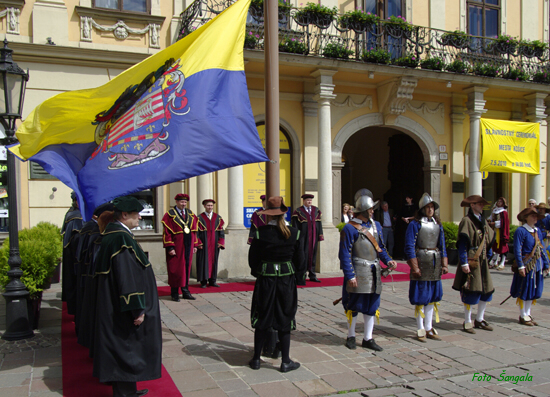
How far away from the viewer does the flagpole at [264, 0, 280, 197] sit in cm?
532

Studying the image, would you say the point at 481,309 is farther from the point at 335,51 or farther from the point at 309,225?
the point at 335,51

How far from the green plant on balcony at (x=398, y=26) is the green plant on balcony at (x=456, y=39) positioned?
3.80ft

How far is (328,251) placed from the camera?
455 inches

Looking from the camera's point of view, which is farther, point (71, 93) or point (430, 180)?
point (430, 180)

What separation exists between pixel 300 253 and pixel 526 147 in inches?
453

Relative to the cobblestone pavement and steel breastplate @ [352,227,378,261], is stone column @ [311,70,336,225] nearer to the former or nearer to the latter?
the cobblestone pavement

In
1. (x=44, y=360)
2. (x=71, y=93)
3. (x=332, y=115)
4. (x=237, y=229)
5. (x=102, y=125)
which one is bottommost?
A: (x=44, y=360)

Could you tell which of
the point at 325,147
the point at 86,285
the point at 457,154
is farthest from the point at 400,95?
the point at 86,285

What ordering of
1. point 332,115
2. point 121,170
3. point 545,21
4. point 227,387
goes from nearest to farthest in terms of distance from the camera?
point 121,170 → point 227,387 → point 332,115 → point 545,21

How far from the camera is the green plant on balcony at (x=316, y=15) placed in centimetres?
1185

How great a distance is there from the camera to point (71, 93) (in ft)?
16.5

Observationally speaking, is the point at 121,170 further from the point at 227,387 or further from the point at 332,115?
the point at 332,115

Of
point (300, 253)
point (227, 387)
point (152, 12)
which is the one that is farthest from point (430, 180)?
point (227, 387)

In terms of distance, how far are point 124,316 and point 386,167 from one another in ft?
48.9
